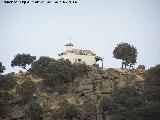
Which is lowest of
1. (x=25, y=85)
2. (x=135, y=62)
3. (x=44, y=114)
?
(x=44, y=114)

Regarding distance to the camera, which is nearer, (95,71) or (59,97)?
(59,97)

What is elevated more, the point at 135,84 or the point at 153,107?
the point at 135,84

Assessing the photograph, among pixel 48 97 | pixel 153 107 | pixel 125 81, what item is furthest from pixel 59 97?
pixel 153 107

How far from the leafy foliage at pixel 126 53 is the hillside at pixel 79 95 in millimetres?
8216

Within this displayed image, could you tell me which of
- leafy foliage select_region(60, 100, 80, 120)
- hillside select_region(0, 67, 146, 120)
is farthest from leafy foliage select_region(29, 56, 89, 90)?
leafy foliage select_region(60, 100, 80, 120)

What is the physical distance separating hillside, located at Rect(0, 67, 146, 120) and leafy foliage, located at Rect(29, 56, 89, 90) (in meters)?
1.20

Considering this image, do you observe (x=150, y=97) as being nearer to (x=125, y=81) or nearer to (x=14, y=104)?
(x=125, y=81)

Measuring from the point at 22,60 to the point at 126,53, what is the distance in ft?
92.9

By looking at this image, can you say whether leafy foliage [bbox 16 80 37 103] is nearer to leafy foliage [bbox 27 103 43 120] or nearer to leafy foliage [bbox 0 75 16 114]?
leafy foliage [bbox 0 75 16 114]

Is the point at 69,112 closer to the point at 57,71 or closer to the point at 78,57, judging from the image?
the point at 57,71

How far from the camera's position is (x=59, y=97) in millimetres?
Answer: 87875

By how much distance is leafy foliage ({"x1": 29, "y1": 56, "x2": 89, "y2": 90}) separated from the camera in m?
90.7

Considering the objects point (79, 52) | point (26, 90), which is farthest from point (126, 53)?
point (26, 90)

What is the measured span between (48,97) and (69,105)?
A: 9.83 m
